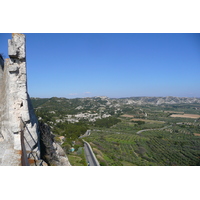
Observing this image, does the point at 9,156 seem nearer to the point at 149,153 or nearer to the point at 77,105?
the point at 149,153

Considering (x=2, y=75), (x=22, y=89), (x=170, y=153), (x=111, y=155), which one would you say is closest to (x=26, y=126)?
(x=22, y=89)

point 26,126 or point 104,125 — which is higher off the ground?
point 26,126

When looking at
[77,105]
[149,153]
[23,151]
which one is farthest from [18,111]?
[77,105]

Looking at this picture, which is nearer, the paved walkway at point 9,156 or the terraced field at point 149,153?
the paved walkway at point 9,156

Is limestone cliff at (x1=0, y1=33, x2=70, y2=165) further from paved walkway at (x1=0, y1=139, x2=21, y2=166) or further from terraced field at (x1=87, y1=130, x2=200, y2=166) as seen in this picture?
terraced field at (x1=87, y1=130, x2=200, y2=166)

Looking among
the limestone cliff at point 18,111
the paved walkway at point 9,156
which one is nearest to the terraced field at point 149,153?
the limestone cliff at point 18,111

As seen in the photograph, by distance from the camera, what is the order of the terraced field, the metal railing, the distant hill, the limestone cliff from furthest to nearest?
the distant hill
the terraced field
the limestone cliff
the metal railing

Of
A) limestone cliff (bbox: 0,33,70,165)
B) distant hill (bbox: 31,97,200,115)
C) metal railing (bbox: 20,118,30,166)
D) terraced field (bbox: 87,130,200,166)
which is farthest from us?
distant hill (bbox: 31,97,200,115)

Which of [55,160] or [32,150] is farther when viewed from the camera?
[55,160]

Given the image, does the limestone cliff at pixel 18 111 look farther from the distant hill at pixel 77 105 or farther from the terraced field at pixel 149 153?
the distant hill at pixel 77 105

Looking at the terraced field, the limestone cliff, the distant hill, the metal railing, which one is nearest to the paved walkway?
the limestone cliff

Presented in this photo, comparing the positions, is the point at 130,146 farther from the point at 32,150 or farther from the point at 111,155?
the point at 32,150
